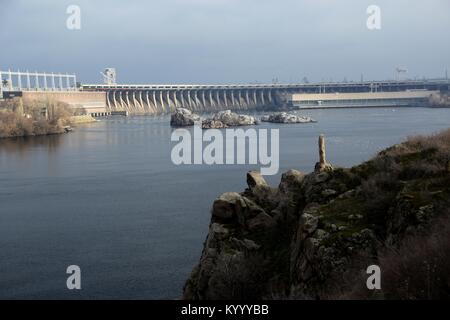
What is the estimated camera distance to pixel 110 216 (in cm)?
1659

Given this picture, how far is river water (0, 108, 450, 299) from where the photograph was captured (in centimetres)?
1130

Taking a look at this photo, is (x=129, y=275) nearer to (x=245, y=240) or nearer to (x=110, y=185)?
(x=245, y=240)

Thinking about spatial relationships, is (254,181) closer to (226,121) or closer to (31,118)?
(31,118)

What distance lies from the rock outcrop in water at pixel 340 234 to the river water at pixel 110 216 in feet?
7.13

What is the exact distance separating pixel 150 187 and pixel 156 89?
74.9m

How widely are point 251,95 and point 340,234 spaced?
98.3 metres

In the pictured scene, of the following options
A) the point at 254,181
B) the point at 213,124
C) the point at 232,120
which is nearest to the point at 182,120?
the point at 213,124

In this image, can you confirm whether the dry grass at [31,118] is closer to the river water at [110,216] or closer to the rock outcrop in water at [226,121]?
the rock outcrop in water at [226,121]

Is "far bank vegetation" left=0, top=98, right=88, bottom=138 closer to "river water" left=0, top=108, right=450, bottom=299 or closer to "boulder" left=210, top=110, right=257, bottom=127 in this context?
"river water" left=0, top=108, right=450, bottom=299

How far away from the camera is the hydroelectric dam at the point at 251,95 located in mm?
91875

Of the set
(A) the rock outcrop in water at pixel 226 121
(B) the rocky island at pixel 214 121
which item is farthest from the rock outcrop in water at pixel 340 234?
(B) the rocky island at pixel 214 121

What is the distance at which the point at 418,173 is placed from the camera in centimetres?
781

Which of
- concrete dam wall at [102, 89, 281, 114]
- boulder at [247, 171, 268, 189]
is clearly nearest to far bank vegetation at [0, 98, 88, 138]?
concrete dam wall at [102, 89, 281, 114]

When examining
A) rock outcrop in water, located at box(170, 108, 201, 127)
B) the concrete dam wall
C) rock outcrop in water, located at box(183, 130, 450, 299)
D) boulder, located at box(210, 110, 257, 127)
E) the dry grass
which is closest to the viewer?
rock outcrop in water, located at box(183, 130, 450, 299)
